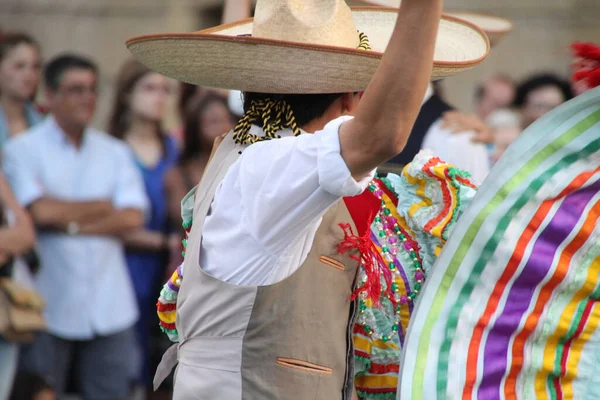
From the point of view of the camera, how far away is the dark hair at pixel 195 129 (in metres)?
6.31

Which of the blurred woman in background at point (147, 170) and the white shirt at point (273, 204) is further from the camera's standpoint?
the blurred woman in background at point (147, 170)

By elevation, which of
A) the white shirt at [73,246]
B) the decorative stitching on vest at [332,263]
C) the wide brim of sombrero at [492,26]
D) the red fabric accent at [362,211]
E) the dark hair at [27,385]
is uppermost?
the wide brim of sombrero at [492,26]

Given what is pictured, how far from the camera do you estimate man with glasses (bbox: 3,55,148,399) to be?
5.60m

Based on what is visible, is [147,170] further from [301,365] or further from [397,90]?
[397,90]

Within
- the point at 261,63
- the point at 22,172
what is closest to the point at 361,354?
the point at 261,63

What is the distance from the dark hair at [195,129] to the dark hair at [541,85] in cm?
212

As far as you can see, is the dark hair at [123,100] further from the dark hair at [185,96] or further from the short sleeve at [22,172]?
the short sleeve at [22,172]

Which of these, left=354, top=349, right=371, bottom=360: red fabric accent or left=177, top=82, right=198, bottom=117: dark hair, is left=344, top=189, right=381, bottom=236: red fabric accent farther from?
left=177, top=82, right=198, bottom=117: dark hair

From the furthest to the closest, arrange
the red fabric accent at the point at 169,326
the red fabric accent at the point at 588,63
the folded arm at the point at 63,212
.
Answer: the folded arm at the point at 63,212
the red fabric accent at the point at 169,326
the red fabric accent at the point at 588,63

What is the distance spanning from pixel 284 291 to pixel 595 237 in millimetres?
689

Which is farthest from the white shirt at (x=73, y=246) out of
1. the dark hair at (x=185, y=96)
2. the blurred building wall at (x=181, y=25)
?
the blurred building wall at (x=181, y=25)

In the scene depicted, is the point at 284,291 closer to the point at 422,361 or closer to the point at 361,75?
the point at 422,361

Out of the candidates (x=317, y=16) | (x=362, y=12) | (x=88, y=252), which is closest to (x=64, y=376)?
(x=88, y=252)

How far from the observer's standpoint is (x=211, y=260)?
2605 millimetres
